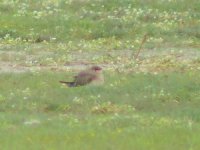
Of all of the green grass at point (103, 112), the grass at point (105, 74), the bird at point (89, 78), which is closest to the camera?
the green grass at point (103, 112)

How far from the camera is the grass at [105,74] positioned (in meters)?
12.9

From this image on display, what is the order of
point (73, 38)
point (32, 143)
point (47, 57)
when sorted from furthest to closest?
point (73, 38) < point (47, 57) < point (32, 143)

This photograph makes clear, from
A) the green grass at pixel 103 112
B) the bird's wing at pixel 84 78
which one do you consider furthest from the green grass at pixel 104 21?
the green grass at pixel 103 112

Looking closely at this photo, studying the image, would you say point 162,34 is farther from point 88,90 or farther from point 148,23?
point 88,90

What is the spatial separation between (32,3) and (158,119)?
15192mm

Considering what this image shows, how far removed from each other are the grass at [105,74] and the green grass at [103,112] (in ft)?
0.05

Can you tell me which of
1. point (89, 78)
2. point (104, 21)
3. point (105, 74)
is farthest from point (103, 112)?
point (104, 21)

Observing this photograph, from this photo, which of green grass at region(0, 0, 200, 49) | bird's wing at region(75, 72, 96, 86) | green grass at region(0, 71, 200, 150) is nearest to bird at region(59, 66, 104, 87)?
bird's wing at region(75, 72, 96, 86)

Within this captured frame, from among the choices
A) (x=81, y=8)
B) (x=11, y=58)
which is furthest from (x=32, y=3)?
(x=11, y=58)

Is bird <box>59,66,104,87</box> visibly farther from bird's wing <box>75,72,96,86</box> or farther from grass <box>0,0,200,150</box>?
grass <box>0,0,200,150</box>

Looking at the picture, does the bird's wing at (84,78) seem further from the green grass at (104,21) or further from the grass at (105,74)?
the green grass at (104,21)

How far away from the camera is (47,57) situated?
73.1ft

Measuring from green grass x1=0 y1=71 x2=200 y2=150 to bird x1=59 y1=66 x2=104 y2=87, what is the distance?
0.66ft

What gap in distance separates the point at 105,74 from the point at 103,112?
396cm
